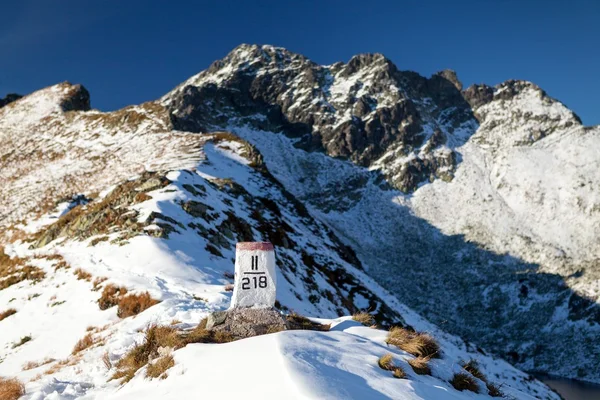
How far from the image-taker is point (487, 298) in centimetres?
9275

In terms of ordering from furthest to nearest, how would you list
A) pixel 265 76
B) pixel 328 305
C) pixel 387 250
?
pixel 265 76
pixel 387 250
pixel 328 305

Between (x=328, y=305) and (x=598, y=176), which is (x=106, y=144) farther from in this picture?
(x=598, y=176)

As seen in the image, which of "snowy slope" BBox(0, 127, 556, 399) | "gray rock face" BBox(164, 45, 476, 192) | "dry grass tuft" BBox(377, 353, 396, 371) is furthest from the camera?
"gray rock face" BBox(164, 45, 476, 192)

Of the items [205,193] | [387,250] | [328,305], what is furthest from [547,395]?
[387,250]

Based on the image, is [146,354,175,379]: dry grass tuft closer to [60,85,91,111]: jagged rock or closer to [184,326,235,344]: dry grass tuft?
[184,326,235,344]: dry grass tuft

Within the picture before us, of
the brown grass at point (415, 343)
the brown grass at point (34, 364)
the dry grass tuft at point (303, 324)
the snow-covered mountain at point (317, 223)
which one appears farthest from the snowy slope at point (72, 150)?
the brown grass at point (415, 343)

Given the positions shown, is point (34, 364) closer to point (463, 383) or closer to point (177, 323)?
point (177, 323)

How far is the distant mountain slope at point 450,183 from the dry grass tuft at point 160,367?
62.6 meters

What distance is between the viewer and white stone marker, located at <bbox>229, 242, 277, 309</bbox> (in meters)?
10.2

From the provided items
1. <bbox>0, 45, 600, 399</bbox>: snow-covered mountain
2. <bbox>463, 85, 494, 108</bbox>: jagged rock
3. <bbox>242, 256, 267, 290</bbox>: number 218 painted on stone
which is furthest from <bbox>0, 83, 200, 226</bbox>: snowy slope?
<bbox>463, 85, 494, 108</bbox>: jagged rock

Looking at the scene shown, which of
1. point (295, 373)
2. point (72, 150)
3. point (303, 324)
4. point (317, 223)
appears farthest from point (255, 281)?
point (72, 150)

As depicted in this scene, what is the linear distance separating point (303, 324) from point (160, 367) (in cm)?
397

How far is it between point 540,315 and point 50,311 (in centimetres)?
9487

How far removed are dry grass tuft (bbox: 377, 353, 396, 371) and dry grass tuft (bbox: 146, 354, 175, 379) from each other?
4.05 meters
